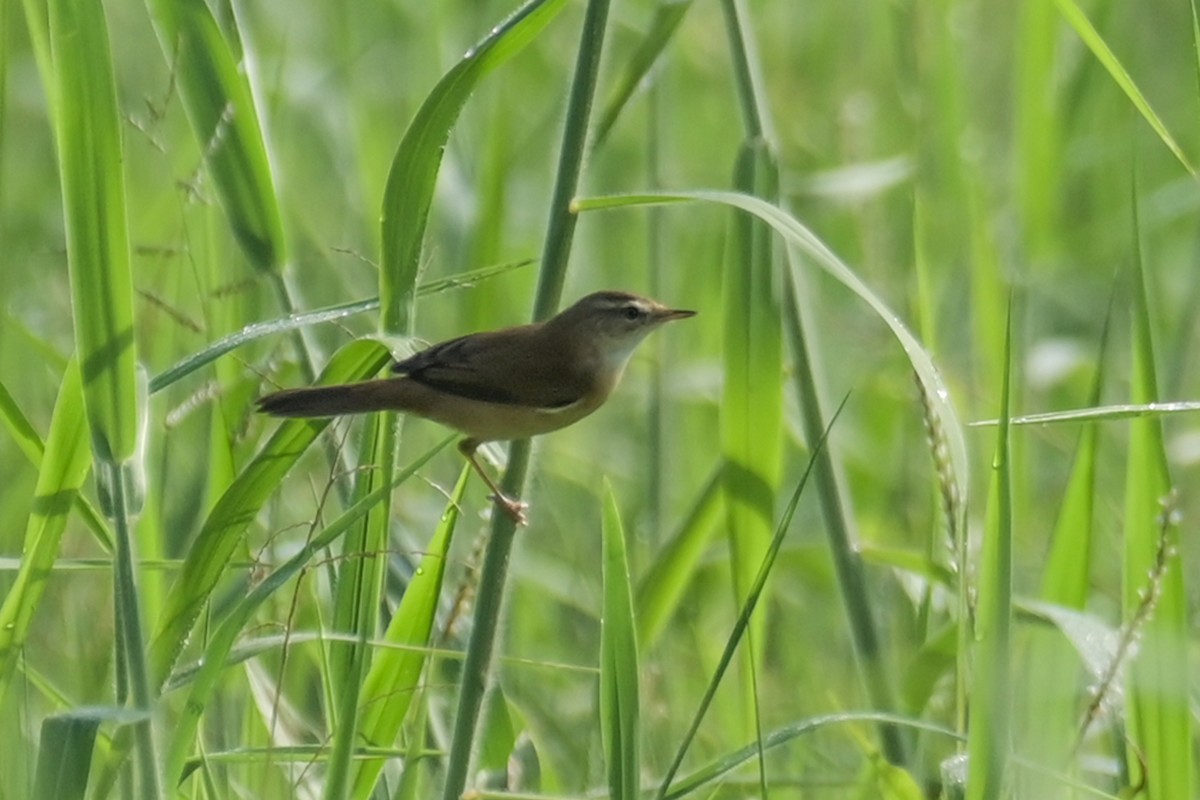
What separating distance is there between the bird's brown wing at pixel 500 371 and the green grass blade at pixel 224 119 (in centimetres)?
46

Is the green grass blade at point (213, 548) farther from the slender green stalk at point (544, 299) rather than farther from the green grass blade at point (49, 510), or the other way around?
the slender green stalk at point (544, 299)

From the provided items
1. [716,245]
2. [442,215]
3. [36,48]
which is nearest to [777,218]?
[36,48]

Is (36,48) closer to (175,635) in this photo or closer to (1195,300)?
(175,635)

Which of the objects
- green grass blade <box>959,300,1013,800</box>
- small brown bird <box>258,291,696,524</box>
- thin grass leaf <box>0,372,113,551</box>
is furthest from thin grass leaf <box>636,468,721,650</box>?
thin grass leaf <box>0,372,113,551</box>

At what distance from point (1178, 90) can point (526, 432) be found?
15.6ft

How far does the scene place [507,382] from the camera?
2992 mm

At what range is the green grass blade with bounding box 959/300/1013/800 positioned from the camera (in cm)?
194

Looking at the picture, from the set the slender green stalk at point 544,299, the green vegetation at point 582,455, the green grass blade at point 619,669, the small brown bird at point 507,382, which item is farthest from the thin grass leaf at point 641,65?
the green grass blade at point 619,669

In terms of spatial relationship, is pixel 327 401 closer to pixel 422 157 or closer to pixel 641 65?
pixel 422 157

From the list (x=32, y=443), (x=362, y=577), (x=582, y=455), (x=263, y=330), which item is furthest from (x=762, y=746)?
(x=582, y=455)

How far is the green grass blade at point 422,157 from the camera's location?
2084 mm

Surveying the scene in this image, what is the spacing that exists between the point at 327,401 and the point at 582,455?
2.32m

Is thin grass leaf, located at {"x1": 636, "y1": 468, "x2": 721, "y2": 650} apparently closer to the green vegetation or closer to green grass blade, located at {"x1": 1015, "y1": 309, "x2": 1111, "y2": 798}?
the green vegetation

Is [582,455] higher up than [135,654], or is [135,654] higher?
[582,455]
